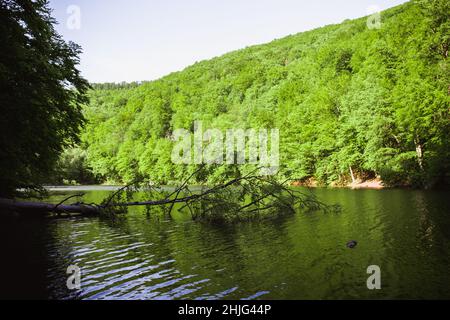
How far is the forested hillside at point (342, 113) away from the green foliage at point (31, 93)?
204 inches

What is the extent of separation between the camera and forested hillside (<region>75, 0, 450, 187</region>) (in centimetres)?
3778

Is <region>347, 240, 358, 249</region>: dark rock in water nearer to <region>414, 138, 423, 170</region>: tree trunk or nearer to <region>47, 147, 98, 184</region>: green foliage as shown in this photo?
<region>414, 138, 423, 170</region>: tree trunk

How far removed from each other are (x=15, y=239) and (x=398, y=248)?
1615 centimetres

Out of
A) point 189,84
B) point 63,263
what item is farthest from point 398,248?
point 189,84

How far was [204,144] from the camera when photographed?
77812mm

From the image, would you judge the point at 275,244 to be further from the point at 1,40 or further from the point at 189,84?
the point at 189,84

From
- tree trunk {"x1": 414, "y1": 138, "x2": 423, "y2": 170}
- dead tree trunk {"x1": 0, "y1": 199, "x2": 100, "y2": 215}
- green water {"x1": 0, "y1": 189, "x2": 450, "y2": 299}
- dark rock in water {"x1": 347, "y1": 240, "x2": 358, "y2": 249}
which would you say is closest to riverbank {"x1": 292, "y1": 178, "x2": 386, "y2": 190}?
tree trunk {"x1": 414, "y1": 138, "x2": 423, "y2": 170}

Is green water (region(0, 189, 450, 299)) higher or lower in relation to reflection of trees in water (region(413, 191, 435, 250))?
lower

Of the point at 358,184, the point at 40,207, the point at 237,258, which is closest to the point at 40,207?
the point at 40,207

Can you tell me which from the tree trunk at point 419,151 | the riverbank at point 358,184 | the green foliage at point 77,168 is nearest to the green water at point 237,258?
the tree trunk at point 419,151

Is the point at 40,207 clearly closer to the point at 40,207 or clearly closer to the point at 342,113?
the point at 40,207

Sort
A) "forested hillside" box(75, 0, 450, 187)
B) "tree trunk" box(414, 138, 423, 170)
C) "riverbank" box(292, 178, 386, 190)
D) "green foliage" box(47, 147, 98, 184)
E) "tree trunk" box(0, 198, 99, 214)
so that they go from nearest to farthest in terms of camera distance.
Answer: "tree trunk" box(0, 198, 99, 214), "forested hillside" box(75, 0, 450, 187), "tree trunk" box(414, 138, 423, 170), "riverbank" box(292, 178, 386, 190), "green foliage" box(47, 147, 98, 184)

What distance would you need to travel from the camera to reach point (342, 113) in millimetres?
53188

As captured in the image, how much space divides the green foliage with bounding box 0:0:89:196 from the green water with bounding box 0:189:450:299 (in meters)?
3.34
